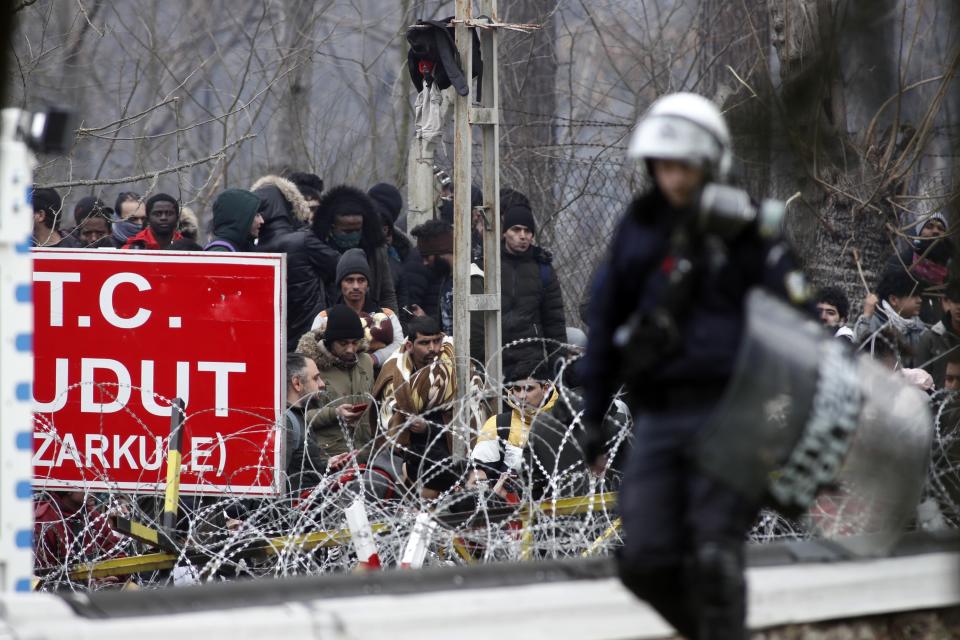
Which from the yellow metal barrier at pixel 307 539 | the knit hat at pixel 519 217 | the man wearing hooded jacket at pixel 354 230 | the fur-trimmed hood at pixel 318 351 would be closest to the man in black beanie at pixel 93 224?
the man wearing hooded jacket at pixel 354 230

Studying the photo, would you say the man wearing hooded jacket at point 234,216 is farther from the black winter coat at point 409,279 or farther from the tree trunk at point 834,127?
the tree trunk at point 834,127

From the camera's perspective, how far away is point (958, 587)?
4277 millimetres

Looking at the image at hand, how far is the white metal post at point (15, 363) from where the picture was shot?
12.9ft

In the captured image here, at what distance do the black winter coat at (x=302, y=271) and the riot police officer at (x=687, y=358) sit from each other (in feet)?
16.6

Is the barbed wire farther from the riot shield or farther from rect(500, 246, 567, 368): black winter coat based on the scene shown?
rect(500, 246, 567, 368): black winter coat

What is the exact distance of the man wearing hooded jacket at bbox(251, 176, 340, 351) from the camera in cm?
836

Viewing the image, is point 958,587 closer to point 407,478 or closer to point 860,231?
point 407,478

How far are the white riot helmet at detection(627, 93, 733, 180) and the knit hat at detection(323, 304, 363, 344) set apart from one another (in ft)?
13.0

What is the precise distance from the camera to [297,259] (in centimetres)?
848

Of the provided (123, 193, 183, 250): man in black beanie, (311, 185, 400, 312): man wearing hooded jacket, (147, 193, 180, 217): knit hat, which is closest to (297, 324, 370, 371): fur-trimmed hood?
(311, 185, 400, 312): man wearing hooded jacket

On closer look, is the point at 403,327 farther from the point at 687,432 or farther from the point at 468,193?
the point at 687,432

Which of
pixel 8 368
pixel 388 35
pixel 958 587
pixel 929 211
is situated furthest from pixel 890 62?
pixel 388 35

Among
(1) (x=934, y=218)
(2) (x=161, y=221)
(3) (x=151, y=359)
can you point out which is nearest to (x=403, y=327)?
(2) (x=161, y=221)

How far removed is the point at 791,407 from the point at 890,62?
4.86 meters
